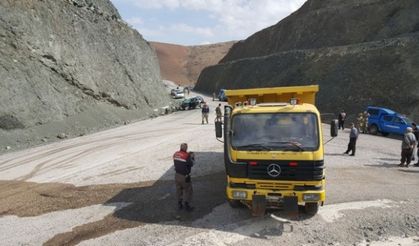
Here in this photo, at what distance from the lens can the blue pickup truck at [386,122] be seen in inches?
1188

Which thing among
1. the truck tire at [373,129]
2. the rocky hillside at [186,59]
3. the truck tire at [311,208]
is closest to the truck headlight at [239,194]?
the truck tire at [311,208]

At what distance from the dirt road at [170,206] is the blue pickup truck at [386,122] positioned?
8955mm

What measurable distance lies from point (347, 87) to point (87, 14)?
90.5ft

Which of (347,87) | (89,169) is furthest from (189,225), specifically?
(347,87)

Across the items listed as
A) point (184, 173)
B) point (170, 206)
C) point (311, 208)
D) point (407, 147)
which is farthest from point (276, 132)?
point (407, 147)

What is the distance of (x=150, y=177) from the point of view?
16.6 m

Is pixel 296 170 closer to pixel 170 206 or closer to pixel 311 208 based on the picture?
pixel 311 208

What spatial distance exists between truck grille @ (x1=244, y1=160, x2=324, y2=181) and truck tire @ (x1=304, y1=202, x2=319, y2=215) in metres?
0.98

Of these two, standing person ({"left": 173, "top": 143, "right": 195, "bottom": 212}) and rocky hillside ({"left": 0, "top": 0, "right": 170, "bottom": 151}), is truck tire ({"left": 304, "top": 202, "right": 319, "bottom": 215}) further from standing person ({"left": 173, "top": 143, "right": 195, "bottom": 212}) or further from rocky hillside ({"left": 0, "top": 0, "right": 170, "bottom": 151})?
rocky hillside ({"left": 0, "top": 0, "right": 170, "bottom": 151})

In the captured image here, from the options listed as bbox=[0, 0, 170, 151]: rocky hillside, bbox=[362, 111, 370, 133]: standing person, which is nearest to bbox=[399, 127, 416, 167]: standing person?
bbox=[362, 111, 370, 133]: standing person

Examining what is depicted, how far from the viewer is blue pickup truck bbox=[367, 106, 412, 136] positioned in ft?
99.0

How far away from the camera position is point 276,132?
37.0ft

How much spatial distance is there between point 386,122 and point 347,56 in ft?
56.4

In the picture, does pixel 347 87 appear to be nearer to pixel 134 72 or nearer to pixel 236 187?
pixel 134 72
